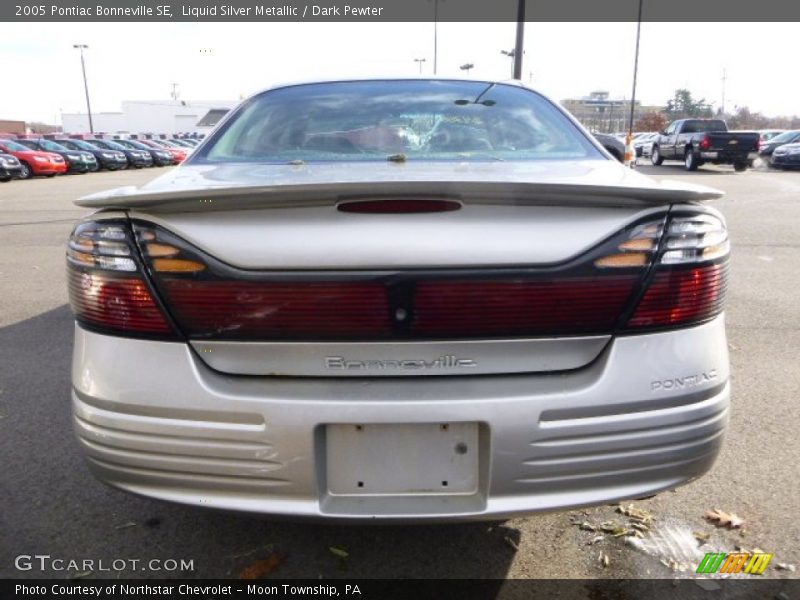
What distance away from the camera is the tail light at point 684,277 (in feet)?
5.94

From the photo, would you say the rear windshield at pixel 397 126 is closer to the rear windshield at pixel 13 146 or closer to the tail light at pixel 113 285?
the tail light at pixel 113 285

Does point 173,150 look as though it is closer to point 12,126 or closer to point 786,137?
point 786,137

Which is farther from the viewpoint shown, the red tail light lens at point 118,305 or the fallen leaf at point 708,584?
the fallen leaf at point 708,584

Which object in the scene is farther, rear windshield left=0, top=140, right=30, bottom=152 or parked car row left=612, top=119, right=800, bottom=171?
rear windshield left=0, top=140, right=30, bottom=152

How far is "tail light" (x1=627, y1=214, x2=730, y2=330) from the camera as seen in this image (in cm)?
181

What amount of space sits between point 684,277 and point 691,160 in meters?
24.9

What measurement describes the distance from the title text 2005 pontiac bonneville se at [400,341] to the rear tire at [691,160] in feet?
80.6

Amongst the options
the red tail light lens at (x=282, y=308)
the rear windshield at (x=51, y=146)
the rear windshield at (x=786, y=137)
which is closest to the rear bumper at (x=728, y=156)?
the rear windshield at (x=786, y=137)

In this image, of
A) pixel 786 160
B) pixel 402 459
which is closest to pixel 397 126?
pixel 402 459

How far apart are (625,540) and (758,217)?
33.6ft

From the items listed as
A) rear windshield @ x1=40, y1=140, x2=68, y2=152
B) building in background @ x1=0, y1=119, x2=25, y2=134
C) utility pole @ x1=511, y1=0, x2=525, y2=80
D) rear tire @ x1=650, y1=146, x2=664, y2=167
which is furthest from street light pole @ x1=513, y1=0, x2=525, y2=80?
building in background @ x1=0, y1=119, x2=25, y2=134

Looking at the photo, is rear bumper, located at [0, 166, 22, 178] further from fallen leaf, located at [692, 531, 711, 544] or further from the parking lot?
fallen leaf, located at [692, 531, 711, 544]

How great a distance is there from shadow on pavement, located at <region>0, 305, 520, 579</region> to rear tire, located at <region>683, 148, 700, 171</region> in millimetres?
24457

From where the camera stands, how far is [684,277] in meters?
1.84
